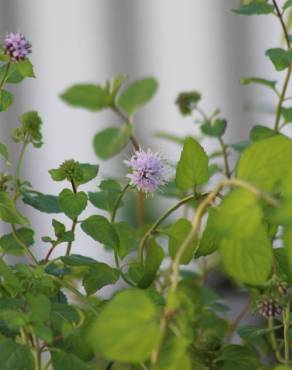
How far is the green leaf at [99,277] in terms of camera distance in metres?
0.64

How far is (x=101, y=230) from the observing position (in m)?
0.67

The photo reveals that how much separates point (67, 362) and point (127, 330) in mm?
156

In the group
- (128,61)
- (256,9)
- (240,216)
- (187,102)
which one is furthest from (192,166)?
(128,61)

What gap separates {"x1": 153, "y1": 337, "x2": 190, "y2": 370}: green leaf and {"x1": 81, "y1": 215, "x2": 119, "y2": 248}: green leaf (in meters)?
0.23

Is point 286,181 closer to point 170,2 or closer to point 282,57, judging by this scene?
point 282,57

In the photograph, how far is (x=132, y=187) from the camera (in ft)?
2.22

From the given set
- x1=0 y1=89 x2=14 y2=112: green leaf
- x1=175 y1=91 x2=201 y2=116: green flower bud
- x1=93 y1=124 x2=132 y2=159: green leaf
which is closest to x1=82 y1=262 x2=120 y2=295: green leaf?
x1=0 y1=89 x2=14 y2=112: green leaf

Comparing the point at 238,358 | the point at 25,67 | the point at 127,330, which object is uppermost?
the point at 25,67

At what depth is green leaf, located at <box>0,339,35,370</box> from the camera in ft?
1.78

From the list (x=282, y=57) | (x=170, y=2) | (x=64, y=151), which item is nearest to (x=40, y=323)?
(x=282, y=57)

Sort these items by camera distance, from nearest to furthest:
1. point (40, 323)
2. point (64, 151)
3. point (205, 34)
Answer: point (40, 323), point (64, 151), point (205, 34)

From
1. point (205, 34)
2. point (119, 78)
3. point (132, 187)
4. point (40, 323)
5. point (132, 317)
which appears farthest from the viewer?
point (205, 34)

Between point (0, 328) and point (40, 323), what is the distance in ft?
0.23

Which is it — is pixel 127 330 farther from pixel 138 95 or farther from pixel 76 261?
pixel 138 95
